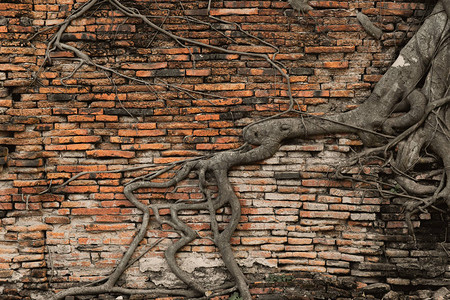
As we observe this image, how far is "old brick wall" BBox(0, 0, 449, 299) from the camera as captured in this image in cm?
361

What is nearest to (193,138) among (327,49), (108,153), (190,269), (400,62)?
(108,153)

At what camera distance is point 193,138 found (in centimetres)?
366

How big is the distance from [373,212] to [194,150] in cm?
189

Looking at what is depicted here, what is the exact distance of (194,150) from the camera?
3684 millimetres

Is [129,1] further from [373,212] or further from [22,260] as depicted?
[373,212]

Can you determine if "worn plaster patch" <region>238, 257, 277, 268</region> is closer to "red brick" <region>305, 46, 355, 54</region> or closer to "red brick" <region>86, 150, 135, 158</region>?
"red brick" <region>86, 150, 135, 158</region>

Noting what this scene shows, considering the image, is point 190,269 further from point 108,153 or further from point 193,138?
point 108,153

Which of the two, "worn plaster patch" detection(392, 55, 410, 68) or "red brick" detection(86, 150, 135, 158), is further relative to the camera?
"red brick" detection(86, 150, 135, 158)

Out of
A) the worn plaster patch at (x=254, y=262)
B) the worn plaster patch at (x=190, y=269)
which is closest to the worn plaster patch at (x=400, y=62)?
the worn plaster patch at (x=254, y=262)

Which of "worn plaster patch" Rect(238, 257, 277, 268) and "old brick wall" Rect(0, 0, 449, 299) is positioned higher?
"old brick wall" Rect(0, 0, 449, 299)

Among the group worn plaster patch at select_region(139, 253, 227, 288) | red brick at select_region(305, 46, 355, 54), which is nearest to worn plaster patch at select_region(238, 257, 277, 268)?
worn plaster patch at select_region(139, 253, 227, 288)

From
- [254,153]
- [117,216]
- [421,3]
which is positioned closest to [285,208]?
[254,153]

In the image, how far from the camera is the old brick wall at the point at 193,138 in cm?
361

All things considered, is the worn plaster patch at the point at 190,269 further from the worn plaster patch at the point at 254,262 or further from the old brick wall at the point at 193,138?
the worn plaster patch at the point at 254,262
